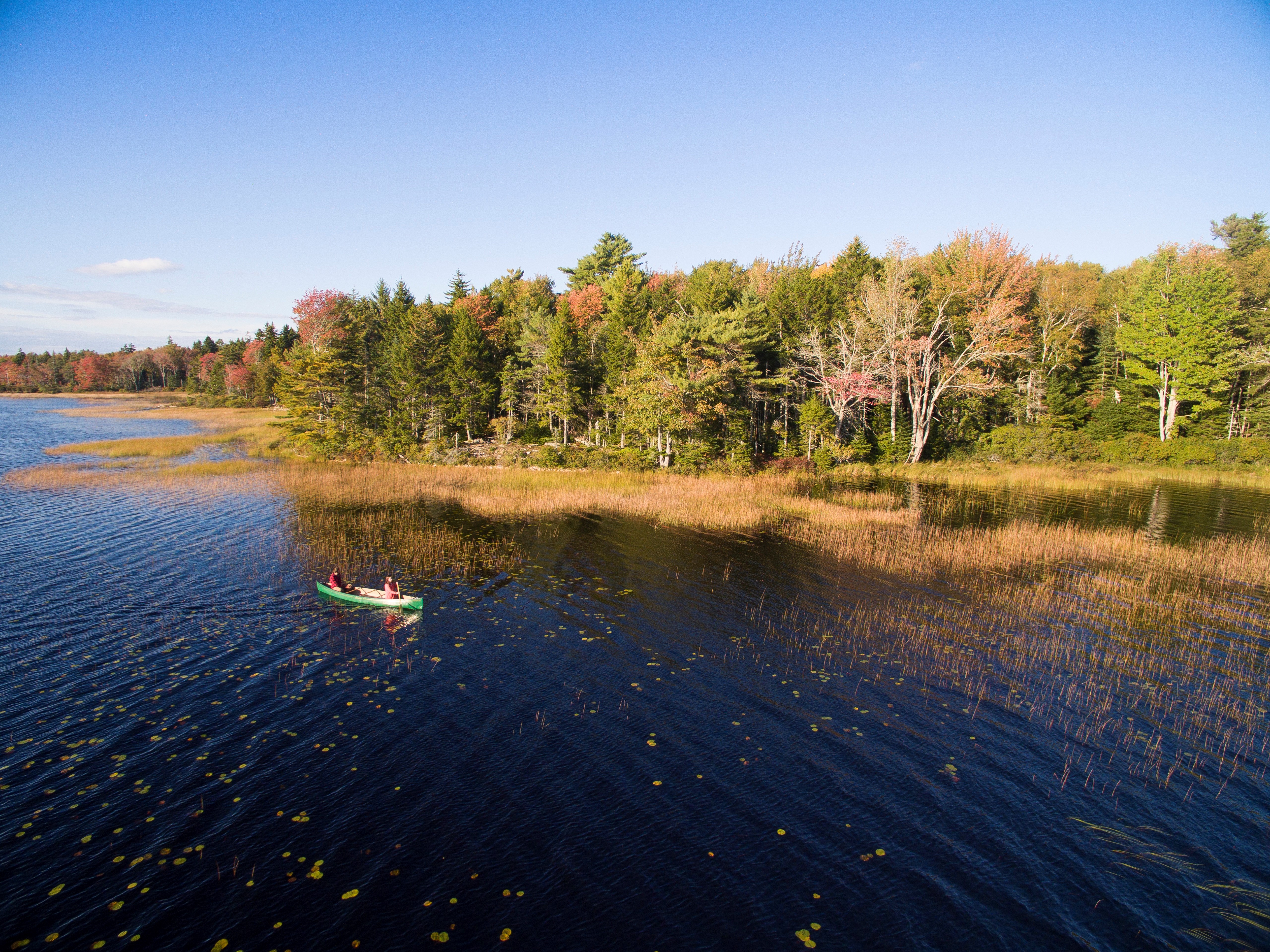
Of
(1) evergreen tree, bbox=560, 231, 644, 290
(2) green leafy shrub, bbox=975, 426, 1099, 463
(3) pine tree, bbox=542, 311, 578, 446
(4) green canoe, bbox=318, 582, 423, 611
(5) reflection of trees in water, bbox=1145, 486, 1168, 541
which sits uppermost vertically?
(1) evergreen tree, bbox=560, 231, 644, 290

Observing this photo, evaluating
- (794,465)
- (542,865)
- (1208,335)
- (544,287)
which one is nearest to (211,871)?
(542,865)

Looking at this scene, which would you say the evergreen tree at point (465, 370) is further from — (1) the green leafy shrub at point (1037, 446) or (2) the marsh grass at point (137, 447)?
(1) the green leafy shrub at point (1037, 446)

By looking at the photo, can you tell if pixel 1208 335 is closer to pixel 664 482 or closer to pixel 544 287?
pixel 664 482

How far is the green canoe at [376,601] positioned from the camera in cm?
1809

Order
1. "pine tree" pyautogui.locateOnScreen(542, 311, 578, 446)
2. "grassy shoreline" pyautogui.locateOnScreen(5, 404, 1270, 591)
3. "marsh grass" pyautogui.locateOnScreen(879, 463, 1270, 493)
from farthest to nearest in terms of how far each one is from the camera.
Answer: "pine tree" pyautogui.locateOnScreen(542, 311, 578, 446) → "marsh grass" pyautogui.locateOnScreen(879, 463, 1270, 493) → "grassy shoreline" pyautogui.locateOnScreen(5, 404, 1270, 591)

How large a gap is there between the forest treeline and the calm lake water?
1303 inches

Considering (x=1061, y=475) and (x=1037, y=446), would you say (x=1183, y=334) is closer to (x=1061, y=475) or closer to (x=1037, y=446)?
(x=1037, y=446)

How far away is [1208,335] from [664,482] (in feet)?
178

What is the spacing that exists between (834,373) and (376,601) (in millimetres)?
46900

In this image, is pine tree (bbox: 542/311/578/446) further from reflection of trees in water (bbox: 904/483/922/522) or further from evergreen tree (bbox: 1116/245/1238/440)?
evergreen tree (bbox: 1116/245/1238/440)

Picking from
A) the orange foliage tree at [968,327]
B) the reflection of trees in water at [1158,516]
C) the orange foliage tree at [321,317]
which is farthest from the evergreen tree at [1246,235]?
the orange foliage tree at [321,317]

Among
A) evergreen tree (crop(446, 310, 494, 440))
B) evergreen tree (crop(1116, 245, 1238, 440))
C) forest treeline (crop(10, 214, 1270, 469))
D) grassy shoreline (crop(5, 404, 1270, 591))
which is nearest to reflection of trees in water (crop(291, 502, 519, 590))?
grassy shoreline (crop(5, 404, 1270, 591))

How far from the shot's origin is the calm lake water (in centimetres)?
798

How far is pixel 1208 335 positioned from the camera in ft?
180
